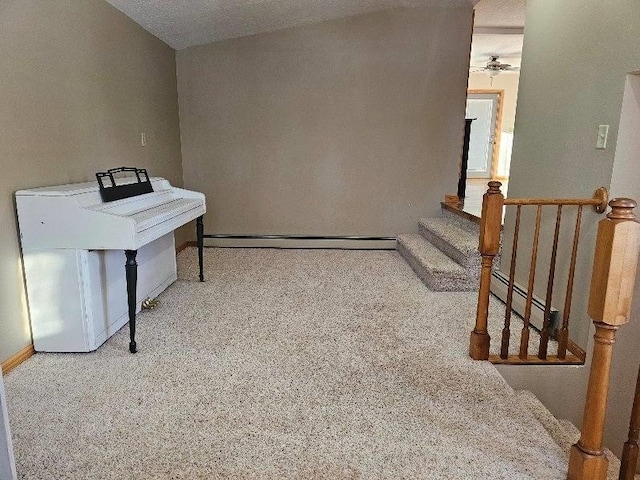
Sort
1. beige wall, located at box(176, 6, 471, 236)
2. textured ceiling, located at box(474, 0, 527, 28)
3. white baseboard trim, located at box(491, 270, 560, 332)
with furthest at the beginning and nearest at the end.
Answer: textured ceiling, located at box(474, 0, 527, 28) < beige wall, located at box(176, 6, 471, 236) < white baseboard trim, located at box(491, 270, 560, 332)

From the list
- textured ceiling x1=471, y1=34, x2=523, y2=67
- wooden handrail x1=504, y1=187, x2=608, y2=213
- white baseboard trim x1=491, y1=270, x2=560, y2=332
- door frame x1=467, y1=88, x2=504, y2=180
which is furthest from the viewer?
door frame x1=467, y1=88, x2=504, y2=180

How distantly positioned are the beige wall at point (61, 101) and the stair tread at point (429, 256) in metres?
2.55

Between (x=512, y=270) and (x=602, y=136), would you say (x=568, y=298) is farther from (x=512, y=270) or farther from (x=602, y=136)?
(x=602, y=136)

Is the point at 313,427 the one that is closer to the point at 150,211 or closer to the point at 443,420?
the point at 443,420

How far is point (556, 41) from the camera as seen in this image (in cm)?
277

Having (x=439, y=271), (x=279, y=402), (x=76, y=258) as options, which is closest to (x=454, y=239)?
(x=439, y=271)

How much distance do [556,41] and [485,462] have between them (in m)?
2.49

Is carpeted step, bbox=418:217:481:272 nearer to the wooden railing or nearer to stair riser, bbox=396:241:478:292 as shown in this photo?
stair riser, bbox=396:241:478:292

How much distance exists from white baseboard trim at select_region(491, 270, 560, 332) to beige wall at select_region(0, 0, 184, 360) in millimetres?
3009

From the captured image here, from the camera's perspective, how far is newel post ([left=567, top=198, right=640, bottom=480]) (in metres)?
1.38

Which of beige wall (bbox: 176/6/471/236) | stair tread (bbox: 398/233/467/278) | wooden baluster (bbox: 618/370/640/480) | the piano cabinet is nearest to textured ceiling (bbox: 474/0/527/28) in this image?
beige wall (bbox: 176/6/471/236)

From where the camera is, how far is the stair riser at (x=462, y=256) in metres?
3.57

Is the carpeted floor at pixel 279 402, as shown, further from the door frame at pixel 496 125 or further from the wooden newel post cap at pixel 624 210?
the door frame at pixel 496 125

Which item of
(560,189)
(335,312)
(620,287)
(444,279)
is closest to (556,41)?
(560,189)
